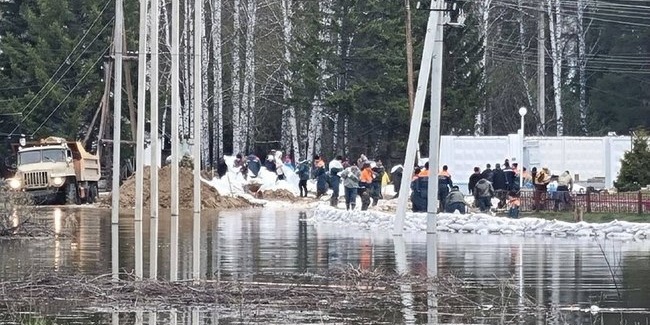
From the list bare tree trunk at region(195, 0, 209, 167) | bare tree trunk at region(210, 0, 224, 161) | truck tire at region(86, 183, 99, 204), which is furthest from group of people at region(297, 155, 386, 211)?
bare tree trunk at region(210, 0, 224, 161)

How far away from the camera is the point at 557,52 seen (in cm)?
7412

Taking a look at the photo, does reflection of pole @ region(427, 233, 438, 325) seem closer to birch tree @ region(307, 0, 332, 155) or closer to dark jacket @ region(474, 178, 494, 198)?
dark jacket @ region(474, 178, 494, 198)

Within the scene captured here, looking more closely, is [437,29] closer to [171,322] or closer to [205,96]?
[171,322]

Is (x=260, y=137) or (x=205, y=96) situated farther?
(x=260, y=137)

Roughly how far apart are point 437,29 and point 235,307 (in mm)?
15185

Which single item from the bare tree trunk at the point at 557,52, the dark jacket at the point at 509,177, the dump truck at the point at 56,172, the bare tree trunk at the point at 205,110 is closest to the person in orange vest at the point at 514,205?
the dark jacket at the point at 509,177

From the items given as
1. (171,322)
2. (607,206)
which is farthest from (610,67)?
(171,322)

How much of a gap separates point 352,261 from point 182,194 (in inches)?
1110

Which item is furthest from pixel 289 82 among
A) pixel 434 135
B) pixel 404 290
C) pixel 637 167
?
pixel 404 290

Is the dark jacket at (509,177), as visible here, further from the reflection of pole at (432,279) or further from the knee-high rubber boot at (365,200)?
the reflection of pole at (432,279)

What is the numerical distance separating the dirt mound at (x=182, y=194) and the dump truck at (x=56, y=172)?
2.26 meters

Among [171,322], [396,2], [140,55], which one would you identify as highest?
[396,2]

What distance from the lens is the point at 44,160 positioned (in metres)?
54.7

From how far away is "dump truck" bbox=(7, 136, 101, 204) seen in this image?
53.5 m
